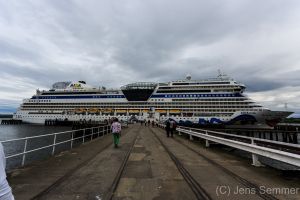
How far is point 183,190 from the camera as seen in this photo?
511 cm

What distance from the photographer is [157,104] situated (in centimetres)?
7288

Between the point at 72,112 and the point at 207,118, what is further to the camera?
the point at 72,112

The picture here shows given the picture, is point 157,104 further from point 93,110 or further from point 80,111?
point 80,111

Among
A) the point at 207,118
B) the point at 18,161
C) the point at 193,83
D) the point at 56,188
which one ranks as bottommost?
the point at 18,161

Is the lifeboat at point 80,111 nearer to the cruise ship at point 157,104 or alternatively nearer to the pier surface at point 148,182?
the cruise ship at point 157,104

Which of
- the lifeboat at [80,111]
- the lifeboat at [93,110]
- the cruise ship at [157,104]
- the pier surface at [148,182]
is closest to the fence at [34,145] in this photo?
the pier surface at [148,182]

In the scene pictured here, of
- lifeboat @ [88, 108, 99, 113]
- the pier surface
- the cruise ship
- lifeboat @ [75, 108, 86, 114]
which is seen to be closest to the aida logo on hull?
the cruise ship

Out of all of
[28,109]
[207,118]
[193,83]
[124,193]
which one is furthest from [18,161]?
[28,109]

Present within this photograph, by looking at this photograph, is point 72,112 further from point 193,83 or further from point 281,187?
point 281,187

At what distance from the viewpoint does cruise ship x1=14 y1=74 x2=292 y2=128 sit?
62.3 metres

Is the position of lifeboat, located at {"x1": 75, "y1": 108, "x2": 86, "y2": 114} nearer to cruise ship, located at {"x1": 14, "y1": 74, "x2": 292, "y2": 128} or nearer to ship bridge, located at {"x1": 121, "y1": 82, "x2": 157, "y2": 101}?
cruise ship, located at {"x1": 14, "y1": 74, "x2": 292, "y2": 128}

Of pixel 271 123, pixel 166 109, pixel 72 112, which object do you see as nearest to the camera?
pixel 271 123

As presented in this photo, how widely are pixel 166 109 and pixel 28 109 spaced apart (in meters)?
50.9

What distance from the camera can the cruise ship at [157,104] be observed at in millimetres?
62344
